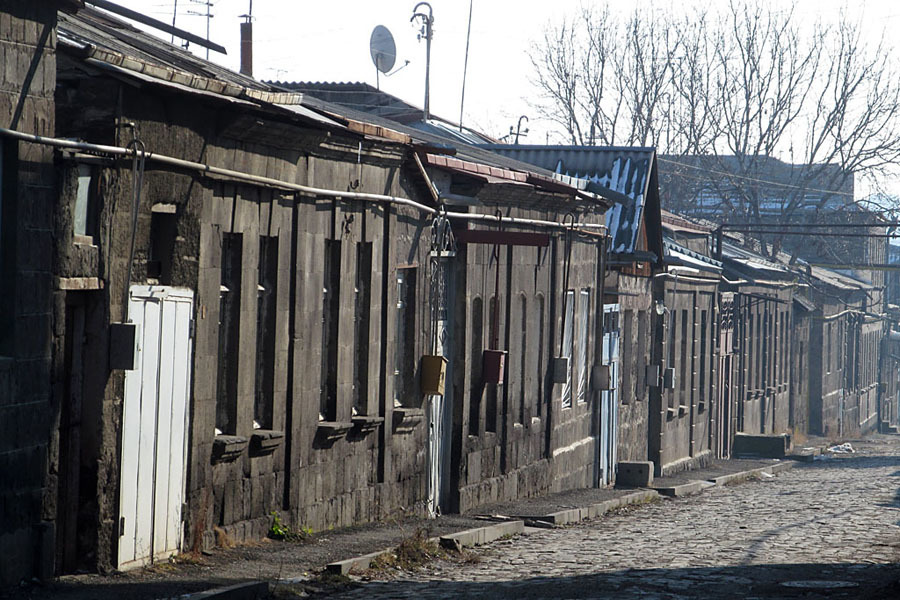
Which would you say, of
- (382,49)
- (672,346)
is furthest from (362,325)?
(672,346)

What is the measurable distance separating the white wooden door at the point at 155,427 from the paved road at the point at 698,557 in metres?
Result: 1.49

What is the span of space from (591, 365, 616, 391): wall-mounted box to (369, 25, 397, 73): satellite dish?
19.4 feet

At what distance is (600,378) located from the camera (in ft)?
74.4

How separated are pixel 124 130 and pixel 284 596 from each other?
3.45 m

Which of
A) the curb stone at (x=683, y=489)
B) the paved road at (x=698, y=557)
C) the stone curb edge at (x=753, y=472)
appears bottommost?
the stone curb edge at (x=753, y=472)

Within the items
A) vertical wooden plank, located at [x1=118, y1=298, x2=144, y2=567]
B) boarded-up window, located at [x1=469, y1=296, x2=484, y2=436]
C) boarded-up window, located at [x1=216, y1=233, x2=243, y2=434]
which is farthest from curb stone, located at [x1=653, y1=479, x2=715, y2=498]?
vertical wooden plank, located at [x1=118, y1=298, x2=144, y2=567]

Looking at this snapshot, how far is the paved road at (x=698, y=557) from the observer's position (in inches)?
417

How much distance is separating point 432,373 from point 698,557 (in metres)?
3.95

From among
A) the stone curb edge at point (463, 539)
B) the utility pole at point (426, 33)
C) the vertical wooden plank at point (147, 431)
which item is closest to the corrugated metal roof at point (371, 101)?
the utility pole at point (426, 33)

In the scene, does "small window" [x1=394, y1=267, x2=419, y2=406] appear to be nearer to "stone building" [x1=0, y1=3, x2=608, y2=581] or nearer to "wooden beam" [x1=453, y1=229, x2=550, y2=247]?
"stone building" [x1=0, y1=3, x2=608, y2=581]

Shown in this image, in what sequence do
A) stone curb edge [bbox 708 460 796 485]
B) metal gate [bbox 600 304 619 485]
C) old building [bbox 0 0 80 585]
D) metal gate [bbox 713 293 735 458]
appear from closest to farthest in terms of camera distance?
old building [bbox 0 0 80 585], metal gate [bbox 600 304 619 485], stone curb edge [bbox 708 460 796 485], metal gate [bbox 713 293 735 458]

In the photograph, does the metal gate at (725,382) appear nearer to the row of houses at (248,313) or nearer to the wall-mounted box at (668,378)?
the wall-mounted box at (668,378)

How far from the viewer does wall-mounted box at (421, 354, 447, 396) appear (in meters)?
15.7

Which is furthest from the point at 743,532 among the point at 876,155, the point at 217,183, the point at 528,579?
the point at 876,155
